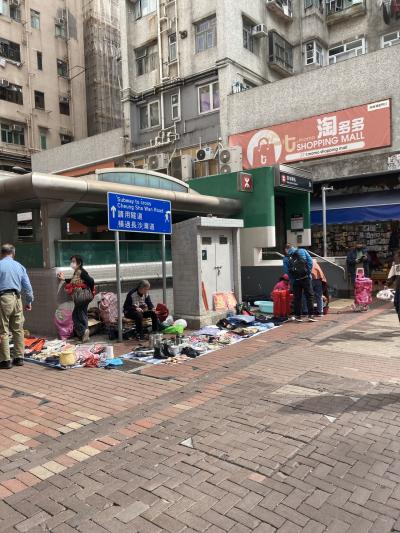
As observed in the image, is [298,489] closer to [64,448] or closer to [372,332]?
[64,448]

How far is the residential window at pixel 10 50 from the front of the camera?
28.8 metres

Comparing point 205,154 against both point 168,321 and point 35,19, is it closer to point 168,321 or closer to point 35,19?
point 168,321

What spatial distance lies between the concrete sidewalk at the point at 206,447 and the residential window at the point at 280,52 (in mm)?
18156

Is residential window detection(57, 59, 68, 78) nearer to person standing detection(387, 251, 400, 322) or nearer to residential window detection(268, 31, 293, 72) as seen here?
residential window detection(268, 31, 293, 72)

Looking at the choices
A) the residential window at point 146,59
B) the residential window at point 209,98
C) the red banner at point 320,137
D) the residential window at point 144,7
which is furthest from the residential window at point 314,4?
the red banner at point 320,137

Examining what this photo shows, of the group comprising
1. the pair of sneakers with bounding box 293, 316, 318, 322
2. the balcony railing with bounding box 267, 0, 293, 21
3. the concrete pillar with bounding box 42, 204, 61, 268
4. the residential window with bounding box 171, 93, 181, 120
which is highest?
the balcony railing with bounding box 267, 0, 293, 21

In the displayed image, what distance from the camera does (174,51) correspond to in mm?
20766

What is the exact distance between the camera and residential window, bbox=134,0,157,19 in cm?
2144

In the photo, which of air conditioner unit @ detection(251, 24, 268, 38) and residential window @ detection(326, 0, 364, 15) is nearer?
air conditioner unit @ detection(251, 24, 268, 38)

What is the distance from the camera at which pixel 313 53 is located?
22125 millimetres

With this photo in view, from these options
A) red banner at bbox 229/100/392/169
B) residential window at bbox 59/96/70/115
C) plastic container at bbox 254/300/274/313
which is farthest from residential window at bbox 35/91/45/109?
plastic container at bbox 254/300/274/313

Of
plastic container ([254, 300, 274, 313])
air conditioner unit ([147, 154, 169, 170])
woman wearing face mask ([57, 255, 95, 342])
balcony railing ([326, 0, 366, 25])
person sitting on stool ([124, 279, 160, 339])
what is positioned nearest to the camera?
woman wearing face mask ([57, 255, 95, 342])

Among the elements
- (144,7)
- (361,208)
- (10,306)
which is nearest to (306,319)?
(10,306)

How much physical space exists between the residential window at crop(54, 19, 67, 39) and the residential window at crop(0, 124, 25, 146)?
7812mm
